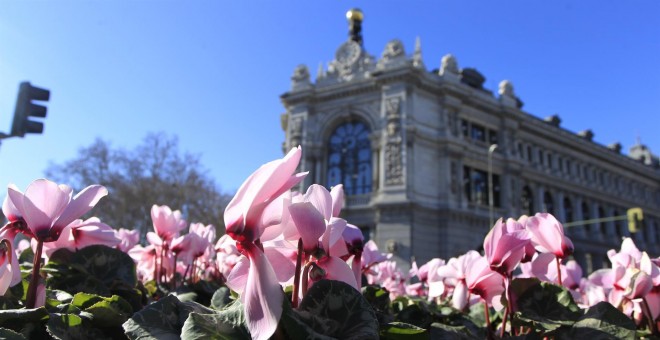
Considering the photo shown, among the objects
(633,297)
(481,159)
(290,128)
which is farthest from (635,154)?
(633,297)

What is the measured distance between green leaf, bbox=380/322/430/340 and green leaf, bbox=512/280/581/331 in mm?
617

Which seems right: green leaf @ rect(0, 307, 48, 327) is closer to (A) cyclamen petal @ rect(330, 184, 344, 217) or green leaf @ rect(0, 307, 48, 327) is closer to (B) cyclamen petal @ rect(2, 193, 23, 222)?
(B) cyclamen petal @ rect(2, 193, 23, 222)

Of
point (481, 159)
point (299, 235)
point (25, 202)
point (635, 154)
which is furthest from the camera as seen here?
point (635, 154)

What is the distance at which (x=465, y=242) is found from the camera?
2880 cm

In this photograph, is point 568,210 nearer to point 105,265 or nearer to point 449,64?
point 449,64

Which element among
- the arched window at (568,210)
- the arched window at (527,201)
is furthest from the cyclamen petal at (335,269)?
the arched window at (568,210)

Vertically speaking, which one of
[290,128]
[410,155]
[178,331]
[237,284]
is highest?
[290,128]

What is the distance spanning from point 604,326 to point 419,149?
28.0 m

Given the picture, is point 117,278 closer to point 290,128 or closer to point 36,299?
point 36,299

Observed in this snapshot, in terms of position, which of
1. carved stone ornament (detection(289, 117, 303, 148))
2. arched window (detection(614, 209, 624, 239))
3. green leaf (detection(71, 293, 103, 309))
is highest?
carved stone ornament (detection(289, 117, 303, 148))

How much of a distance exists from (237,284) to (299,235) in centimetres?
24

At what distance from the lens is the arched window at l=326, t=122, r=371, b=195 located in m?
30.6

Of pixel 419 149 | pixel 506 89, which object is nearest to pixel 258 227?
pixel 419 149

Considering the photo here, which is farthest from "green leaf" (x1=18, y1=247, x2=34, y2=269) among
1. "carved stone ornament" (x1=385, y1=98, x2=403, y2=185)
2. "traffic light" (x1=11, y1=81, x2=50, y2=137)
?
"carved stone ornament" (x1=385, y1=98, x2=403, y2=185)
